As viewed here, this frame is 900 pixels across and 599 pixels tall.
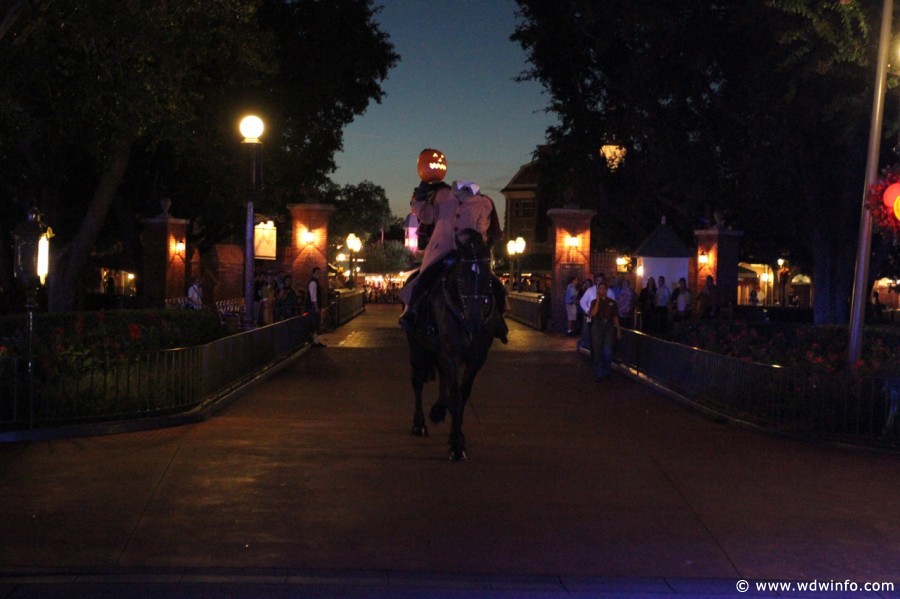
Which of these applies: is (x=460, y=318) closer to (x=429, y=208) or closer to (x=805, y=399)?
(x=429, y=208)

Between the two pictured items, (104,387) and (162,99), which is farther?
(162,99)

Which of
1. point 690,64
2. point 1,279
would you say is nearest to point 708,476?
point 690,64

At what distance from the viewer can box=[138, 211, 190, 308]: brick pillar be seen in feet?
115

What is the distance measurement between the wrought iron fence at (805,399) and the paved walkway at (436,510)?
49 cm

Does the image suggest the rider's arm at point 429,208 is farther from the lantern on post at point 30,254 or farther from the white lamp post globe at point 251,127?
the white lamp post globe at point 251,127

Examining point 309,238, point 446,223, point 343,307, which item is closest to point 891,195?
point 446,223

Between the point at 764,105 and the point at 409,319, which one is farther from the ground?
the point at 764,105

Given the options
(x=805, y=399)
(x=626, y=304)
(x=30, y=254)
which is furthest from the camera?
(x=626, y=304)

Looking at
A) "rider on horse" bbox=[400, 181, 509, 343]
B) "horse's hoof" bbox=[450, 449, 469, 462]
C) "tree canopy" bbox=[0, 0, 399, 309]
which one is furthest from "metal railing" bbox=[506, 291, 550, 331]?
"horse's hoof" bbox=[450, 449, 469, 462]

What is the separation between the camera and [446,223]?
38.6 ft

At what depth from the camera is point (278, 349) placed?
74.5 feet

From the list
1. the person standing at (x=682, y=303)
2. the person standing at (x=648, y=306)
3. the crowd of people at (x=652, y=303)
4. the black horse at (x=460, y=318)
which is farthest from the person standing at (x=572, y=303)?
the black horse at (x=460, y=318)

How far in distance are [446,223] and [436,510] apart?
11.9 feet

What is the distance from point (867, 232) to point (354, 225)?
7460 cm
